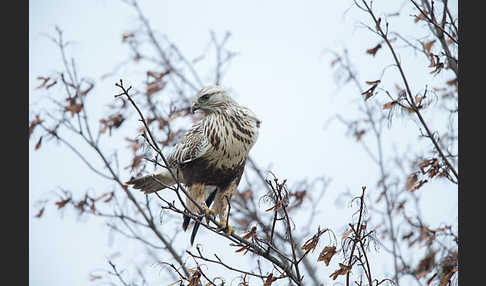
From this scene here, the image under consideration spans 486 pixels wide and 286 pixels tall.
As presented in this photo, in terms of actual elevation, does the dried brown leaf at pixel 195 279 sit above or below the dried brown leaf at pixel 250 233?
below

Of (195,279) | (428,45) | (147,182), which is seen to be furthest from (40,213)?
(428,45)

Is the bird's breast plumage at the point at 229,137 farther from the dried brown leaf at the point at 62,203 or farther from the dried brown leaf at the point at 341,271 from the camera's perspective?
the dried brown leaf at the point at 341,271

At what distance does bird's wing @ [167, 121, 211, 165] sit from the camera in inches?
164

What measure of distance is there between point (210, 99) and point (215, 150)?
44 centimetres

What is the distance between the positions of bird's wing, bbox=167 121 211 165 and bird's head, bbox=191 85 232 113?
192mm

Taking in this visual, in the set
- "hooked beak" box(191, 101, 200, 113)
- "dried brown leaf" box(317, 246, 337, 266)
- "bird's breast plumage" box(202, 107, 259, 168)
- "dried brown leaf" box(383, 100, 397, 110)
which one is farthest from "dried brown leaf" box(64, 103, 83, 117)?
"dried brown leaf" box(317, 246, 337, 266)

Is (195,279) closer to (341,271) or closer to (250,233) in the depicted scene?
(250,233)

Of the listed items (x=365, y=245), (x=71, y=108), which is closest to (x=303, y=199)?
(x=71, y=108)

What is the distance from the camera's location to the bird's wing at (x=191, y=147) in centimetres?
416

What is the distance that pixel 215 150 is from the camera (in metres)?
4.15

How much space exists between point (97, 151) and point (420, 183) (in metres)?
2.72

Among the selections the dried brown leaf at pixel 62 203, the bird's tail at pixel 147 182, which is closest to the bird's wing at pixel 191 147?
the bird's tail at pixel 147 182

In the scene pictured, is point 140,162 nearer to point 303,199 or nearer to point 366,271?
point 303,199

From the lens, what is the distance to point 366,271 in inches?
96.7
